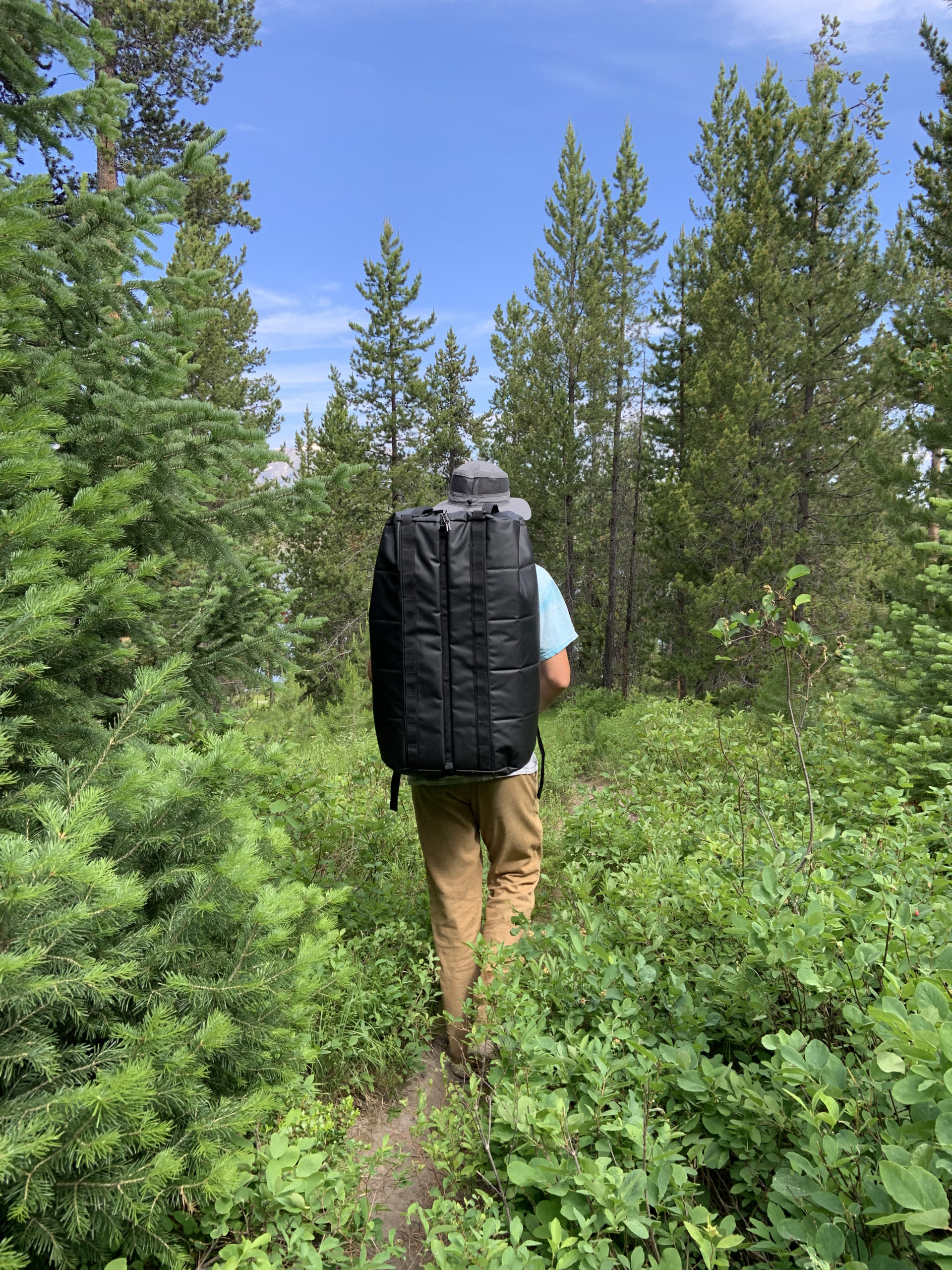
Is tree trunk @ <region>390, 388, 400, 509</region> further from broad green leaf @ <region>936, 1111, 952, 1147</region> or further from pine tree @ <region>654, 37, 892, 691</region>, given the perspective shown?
broad green leaf @ <region>936, 1111, 952, 1147</region>

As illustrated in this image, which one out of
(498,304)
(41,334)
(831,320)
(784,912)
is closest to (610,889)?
(784,912)

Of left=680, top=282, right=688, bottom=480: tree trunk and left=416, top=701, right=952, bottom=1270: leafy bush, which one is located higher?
left=680, top=282, right=688, bottom=480: tree trunk

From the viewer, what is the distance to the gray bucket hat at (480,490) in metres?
2.76

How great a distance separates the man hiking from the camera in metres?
2.79

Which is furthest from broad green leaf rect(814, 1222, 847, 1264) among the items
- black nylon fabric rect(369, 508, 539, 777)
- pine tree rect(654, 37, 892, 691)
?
pine tree rect(654, 37, 892, 691)

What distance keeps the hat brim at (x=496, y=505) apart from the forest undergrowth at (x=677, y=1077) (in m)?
1.25

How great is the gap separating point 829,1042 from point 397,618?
187 centimetres

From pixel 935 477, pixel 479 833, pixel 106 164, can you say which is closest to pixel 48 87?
pixel 479 833

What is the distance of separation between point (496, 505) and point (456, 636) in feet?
1.90

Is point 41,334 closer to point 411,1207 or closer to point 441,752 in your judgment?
point 441,752

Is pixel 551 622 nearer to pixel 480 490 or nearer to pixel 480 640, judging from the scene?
pixel 480 640

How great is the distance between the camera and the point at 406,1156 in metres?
2.04

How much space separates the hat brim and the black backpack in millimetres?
136

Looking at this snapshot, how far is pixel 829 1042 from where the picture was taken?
1.79 meters
